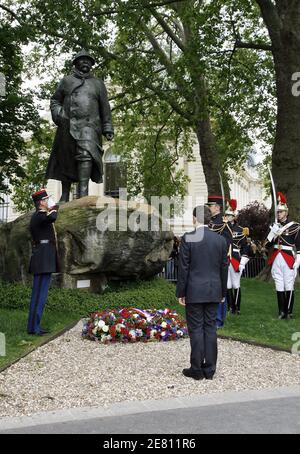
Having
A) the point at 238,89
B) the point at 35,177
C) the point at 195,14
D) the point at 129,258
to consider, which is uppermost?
the point at 195,14

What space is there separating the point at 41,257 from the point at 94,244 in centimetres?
207

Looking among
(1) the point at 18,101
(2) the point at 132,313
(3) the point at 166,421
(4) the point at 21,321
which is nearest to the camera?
(3) the point at 166,421

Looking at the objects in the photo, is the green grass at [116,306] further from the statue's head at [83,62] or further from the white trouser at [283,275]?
the statue's head at [83,62]

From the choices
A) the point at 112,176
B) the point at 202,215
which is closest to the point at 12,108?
the point at 202,215

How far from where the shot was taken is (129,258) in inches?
437

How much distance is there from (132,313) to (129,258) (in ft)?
8.28

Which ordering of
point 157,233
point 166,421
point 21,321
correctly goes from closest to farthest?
point 166,421 < point 21,321 < point 157,233

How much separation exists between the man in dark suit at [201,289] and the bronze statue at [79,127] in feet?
16.2

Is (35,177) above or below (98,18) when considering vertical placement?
below

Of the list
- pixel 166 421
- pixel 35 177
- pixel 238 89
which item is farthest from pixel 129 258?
pixel 35 177

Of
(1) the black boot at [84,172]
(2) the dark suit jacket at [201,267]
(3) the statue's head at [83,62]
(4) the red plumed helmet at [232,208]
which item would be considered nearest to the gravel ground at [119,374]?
(2) the dark suit jacket at [201,267]

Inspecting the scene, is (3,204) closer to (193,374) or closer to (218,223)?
(218,223)

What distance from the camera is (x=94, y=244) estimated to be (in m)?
10.6
